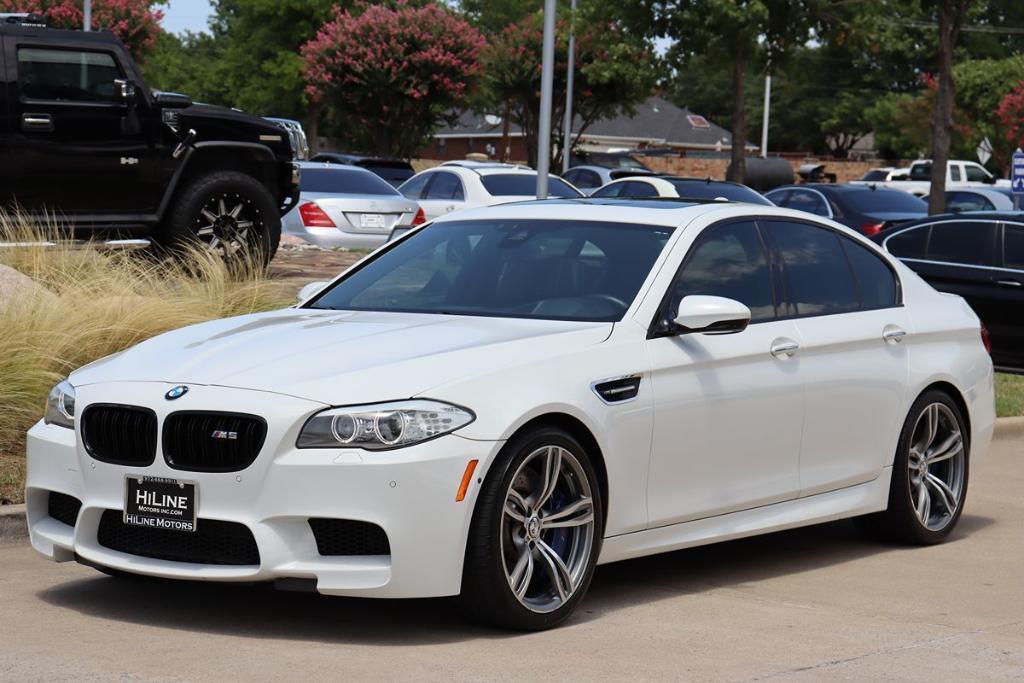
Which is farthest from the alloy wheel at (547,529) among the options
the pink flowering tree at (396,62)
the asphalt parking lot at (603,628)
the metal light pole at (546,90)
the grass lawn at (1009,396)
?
the pink flowering tree at (396,62)

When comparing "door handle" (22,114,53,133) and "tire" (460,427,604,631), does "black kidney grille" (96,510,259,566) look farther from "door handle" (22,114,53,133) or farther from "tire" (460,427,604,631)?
→ "door handle" (22,114,53,133)

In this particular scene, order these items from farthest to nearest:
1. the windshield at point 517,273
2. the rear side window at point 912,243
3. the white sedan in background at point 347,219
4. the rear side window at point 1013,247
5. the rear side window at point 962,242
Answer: the white sedan in background at point 347,219 → the rear side window at point 912,243 → the rear side window at point 962,242 → the rear side window at point 1013,247 → the windshield at point 517,273

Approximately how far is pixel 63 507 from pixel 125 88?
888 centimetres

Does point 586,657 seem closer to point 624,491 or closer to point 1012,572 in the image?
point 624,491

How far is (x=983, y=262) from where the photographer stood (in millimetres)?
15711

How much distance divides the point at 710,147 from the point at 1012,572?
301ft

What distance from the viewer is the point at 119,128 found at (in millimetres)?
14758

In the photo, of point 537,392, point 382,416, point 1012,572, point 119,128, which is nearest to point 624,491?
point 537,392

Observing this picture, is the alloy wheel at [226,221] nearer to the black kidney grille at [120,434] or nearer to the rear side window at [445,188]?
the rear side window at [445,188]

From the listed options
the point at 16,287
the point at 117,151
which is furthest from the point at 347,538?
the point at 117,151

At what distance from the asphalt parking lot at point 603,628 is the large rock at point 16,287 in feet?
9.62

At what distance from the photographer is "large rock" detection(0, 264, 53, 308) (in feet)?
33.3

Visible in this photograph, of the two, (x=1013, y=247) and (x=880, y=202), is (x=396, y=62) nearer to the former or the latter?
(x=880, y=202)

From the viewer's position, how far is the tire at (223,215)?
49.5 feet
